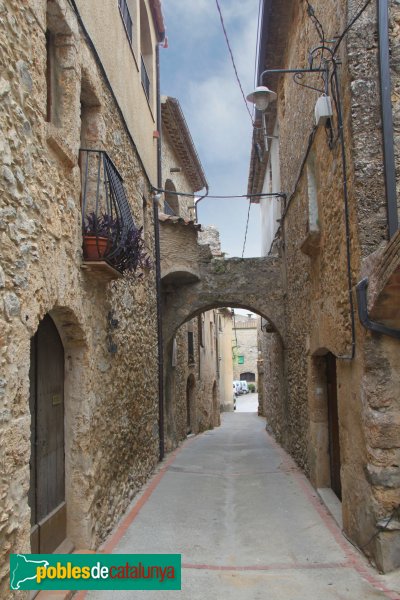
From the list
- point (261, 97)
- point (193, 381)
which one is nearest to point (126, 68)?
point (261, 97)

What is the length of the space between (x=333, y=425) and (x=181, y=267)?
454 centimetres

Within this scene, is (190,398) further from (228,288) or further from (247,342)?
(247,342)

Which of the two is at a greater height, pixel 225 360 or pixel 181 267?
pixel 181 267

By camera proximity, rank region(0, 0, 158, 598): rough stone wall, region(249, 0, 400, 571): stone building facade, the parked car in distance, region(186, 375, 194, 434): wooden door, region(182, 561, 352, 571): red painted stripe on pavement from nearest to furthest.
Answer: region(0, 0, 158, 598): rough stone wall → region(249, 0, 400, 571): stone building facade → region(182, 561, 352, 571): red painted stripe on pavement → region(186, 375, 194, 434): wooden door → the parked car in distance

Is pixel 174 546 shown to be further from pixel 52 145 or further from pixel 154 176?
pixel 154 176

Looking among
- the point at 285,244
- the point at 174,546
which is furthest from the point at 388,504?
the point at 285,244

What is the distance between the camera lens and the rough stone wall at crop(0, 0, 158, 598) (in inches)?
115

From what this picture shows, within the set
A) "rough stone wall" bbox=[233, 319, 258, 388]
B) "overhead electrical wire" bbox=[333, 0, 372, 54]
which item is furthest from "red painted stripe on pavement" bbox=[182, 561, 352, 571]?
"rough stone wall" bbox=[233, 319, 258, 388]

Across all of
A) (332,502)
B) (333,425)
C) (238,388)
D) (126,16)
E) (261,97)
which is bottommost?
(238,388)

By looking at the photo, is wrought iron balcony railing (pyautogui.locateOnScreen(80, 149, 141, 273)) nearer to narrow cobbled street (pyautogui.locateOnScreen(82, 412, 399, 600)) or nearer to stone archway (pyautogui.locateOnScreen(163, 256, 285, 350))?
narrow cobbled street (pyautogui.locateOnScreen(82, 412, 399, 600))

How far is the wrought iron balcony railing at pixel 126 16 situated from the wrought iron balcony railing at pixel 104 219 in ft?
9.09

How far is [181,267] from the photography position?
9.98 metres

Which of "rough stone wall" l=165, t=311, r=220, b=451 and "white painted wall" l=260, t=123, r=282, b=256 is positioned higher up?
"white painted wall" l=260, t=123, r=282, b=256

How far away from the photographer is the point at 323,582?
165 inches
